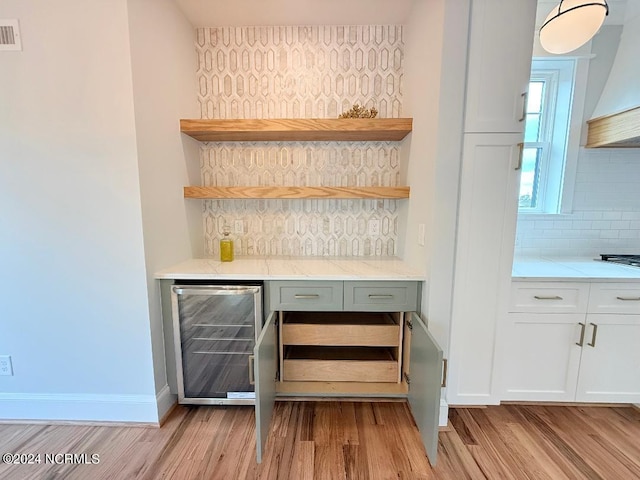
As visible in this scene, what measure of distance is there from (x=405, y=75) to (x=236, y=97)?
50.4 inches

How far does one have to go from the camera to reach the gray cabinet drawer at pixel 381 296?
1654mm

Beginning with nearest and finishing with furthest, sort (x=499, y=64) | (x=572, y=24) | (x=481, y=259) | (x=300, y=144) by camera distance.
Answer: (x=572, y=24), (x=499, y=64), (x=481, y=259), (x=300, y=144)

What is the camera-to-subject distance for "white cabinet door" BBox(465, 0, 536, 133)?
1388mm

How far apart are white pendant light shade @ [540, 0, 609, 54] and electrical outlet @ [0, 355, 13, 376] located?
11.4ft

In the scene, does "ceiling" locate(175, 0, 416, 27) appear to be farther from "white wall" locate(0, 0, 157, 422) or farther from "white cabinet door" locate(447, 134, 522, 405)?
"white cabinet door" locate(447, 134, 522, 405)

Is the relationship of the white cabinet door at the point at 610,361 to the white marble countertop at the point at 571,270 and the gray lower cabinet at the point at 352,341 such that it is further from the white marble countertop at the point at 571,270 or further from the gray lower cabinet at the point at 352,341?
the gray lower cabinet at the point at 352,341

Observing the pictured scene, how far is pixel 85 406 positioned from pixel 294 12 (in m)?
2.84

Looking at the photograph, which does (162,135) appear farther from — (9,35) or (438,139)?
(438,139)

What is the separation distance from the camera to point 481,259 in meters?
1.56

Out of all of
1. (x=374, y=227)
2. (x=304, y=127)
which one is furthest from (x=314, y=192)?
(x=374, y=227)

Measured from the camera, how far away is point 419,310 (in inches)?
65.2

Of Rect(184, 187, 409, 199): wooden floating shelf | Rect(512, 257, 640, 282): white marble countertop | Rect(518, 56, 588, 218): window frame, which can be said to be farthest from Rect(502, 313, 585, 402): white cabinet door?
Rect(184, 187, 409, 199): wooden floating shelf

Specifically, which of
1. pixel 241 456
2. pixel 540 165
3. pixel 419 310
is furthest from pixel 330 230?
pixel 540 165

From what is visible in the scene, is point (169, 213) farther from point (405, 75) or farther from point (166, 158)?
point (405, 75)
